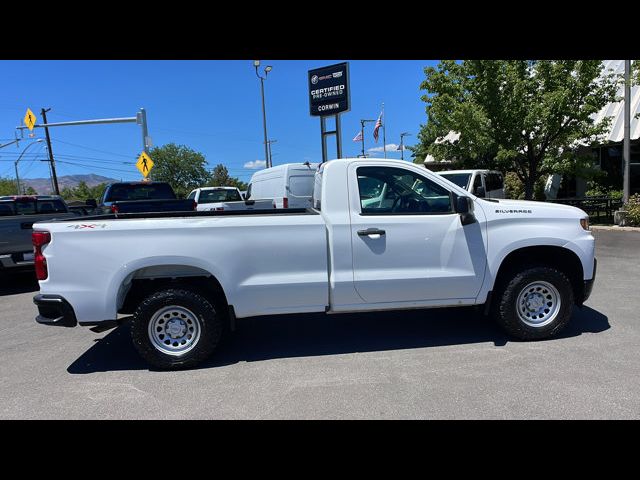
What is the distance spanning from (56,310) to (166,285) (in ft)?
3.23

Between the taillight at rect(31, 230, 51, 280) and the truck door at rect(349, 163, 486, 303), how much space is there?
2.89 m

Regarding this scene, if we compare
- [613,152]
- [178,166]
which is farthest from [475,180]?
[178,166]

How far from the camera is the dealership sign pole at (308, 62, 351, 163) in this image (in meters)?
17.9

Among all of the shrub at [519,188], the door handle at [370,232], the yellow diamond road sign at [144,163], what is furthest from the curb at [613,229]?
the yellow diamond road sign at [144,163]

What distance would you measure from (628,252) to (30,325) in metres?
11.9

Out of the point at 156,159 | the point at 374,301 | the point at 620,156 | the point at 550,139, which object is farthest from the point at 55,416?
the point at 156,159

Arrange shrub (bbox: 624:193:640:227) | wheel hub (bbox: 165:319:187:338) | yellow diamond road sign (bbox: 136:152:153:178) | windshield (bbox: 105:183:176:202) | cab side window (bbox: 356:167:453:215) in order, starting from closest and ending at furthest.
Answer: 1. wheel hub (bbox: 165:319:187:338)
2. cab side window (bbox: 356:167:453:215)
3. windshield (bbox: 105:183:176:202)
4. shrub (bbox: 624:193:640:227)
5. yellow diamond road sign (bbox: 136:152:153:178)

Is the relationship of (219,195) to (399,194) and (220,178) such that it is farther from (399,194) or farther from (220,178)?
(220,178)

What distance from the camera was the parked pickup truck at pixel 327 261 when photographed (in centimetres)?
398

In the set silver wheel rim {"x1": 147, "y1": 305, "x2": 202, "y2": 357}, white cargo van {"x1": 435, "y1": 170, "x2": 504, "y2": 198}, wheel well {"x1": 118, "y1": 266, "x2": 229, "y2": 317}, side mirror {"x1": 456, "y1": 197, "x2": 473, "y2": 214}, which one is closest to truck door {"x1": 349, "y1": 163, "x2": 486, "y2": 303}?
side mirror {"x1": 456, "y1": 197, "x2": 473, "y2": 214}

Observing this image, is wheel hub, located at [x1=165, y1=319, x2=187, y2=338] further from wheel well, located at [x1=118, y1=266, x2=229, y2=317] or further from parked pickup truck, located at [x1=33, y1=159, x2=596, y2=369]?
wheel well, located at [x1=118, y1=266, x2=229, y2=317]

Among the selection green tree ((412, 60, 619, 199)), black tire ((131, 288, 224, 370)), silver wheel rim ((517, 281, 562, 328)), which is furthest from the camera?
green tree ((412, 60, 619, 199))

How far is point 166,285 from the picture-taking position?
14.0 ft
